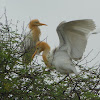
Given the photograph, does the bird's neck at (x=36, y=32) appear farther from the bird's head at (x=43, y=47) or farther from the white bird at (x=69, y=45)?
the white bird at (x=69, y=45)

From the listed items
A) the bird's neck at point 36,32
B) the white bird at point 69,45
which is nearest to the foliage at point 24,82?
the white bird at point 69,45

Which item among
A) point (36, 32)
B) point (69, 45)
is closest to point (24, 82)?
point (69, 45)

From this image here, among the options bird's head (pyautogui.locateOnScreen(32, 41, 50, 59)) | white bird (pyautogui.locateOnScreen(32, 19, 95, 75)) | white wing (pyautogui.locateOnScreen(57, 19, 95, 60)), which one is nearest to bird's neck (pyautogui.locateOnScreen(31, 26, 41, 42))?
bird's head (pyautogui.locateOnScreen(32, 41, 50, 59))

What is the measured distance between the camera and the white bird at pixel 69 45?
3.77 m

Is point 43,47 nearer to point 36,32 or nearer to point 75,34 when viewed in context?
point 75,34

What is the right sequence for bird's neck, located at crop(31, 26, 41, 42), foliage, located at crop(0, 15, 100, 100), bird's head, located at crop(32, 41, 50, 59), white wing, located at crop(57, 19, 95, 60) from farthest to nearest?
1. bird's neck, located at crop(31, 26, 41, 42)
2. bird's head, located at crop(32, 41, 50, 59)
3. white wing, located at crop(57, 19, 95, 60)
4. foliage, located at crop(0, 15, 100, 100)

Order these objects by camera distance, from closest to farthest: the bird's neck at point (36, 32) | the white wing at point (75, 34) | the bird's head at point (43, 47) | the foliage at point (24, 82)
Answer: the foliage at point (24, 82)
the white wing at point (75, 34)
the bird's head at point (43, 47)
the bird's neck at point (36, 32)

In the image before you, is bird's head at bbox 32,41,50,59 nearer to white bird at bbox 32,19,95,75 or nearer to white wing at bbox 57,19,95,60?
white bird at bbox 32,19,95,75

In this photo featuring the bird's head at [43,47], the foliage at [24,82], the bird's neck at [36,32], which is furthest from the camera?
the bird's neck at [36,32]

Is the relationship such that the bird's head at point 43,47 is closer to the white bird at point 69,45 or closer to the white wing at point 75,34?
the white bird at point 69,45

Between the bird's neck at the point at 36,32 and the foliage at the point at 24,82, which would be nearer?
the foliage at the point at 24,82

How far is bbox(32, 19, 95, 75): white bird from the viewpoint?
3.77 m

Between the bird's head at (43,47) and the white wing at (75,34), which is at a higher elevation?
the white wing at (75,34)

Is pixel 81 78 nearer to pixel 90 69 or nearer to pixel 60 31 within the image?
pixel 90 69
